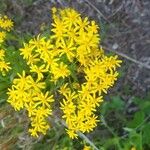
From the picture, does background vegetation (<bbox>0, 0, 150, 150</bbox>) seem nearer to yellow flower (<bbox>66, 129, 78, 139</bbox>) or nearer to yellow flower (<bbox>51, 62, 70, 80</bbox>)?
yellow flower (<bbox>66, 129, 78, 139</bbox>)

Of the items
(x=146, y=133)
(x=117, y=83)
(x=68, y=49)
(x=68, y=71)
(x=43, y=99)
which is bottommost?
(x=146, y=133)

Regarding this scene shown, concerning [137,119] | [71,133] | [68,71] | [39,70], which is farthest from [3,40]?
[137,119]

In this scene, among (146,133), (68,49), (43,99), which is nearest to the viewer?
(68,49)

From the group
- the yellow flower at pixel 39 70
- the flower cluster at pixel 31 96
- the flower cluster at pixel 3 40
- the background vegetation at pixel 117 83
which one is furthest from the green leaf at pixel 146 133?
the flower cluster at pixel 3 40

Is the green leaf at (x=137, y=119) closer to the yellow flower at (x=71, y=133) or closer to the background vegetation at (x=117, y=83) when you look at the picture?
the background vegetation at (x=117, y=83)

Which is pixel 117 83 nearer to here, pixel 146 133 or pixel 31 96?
pixel 146 133

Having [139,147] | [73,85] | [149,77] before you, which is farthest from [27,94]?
[149,77]

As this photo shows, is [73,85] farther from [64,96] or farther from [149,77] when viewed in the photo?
[149,77]

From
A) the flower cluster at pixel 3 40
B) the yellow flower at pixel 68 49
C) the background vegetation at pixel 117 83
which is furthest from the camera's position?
the background vegetation at pixel 117 83

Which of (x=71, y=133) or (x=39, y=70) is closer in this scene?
(x=39, y=70)

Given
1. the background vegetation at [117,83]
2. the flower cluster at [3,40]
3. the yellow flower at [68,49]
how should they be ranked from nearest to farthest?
the yellow flower at [68,49], the flower cluster at [3,40], the background vegetation at [117,83]
